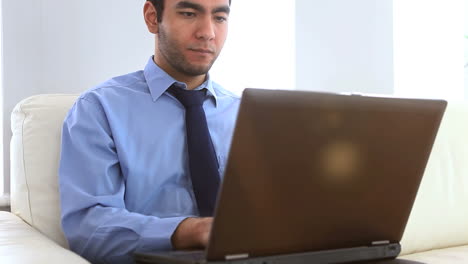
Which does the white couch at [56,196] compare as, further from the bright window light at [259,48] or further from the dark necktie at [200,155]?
the bright window light at [259,48]

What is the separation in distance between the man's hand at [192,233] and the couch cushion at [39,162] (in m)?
0.41

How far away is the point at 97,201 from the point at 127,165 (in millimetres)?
130

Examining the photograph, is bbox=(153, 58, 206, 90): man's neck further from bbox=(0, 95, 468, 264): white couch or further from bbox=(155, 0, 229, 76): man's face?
bbox=(0, 95, 468, 264): white couch

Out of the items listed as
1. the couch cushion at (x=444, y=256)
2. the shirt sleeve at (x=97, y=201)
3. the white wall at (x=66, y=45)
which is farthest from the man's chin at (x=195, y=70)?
the couch cushion at (x=444, y=256)

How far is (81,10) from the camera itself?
6.91 ft

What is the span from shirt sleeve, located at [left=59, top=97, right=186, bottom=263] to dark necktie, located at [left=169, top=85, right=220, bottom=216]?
0.16 meters

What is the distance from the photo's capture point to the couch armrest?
→ 119 cm

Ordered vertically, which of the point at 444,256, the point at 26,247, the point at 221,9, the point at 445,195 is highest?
the point at 221,9

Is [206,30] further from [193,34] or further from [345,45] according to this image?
[345,45]

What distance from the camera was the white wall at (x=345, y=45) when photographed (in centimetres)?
291

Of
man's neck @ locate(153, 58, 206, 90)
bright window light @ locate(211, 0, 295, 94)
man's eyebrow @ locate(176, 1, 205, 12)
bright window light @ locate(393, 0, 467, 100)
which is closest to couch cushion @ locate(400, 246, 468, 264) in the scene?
man's neck @ locate(153, 58, 206, 90)

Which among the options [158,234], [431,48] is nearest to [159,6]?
[158,234]

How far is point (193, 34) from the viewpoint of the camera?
63.9 inches

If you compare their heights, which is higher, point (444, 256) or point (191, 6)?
point (191, 6)
